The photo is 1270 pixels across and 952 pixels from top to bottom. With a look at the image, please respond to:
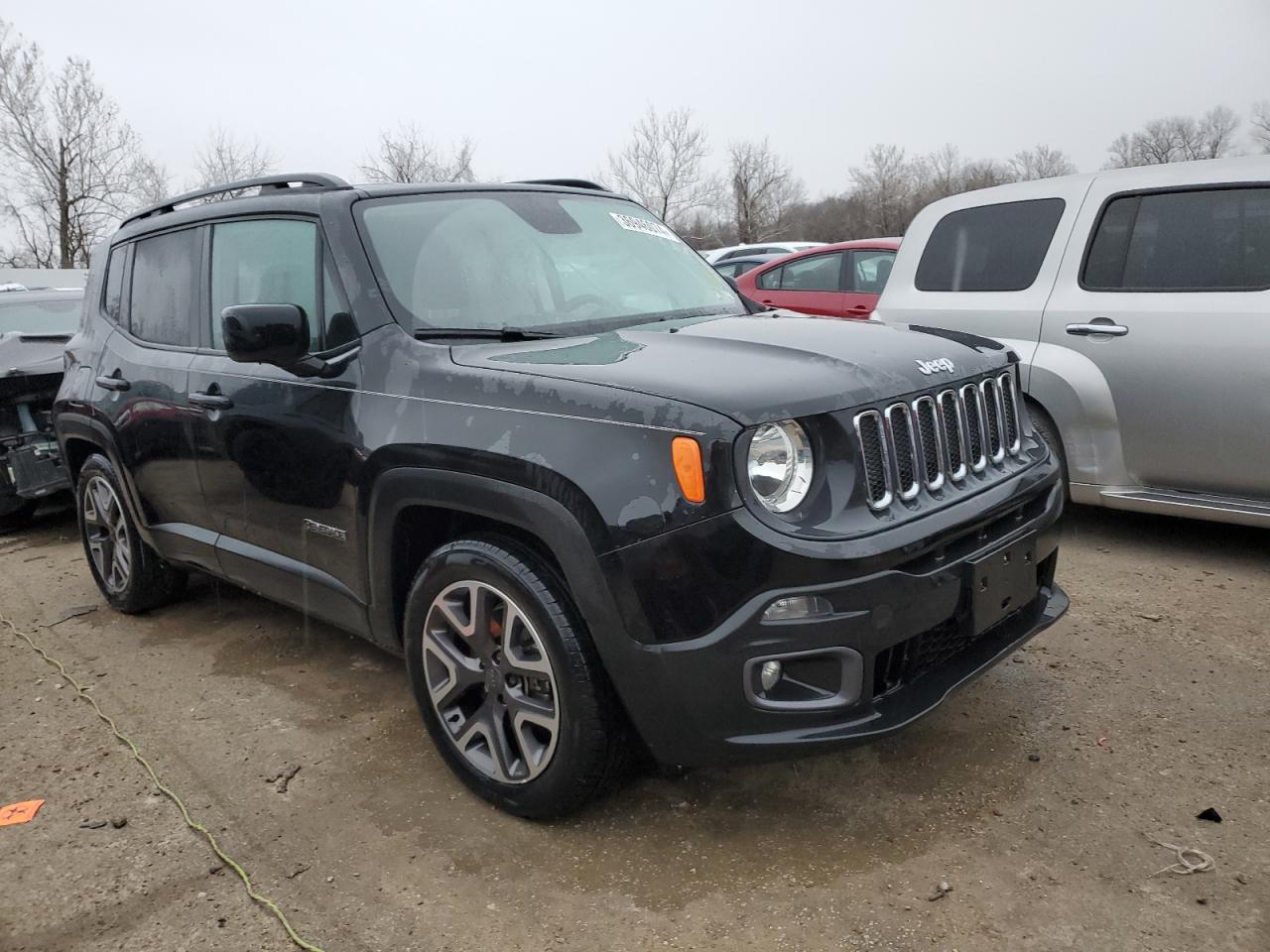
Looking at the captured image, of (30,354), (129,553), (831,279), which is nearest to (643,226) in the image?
(129,553)

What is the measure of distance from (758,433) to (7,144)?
32832 mm

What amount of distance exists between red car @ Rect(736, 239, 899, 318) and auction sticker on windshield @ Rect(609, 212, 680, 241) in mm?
4506

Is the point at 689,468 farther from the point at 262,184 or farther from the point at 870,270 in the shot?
the point at 870,270

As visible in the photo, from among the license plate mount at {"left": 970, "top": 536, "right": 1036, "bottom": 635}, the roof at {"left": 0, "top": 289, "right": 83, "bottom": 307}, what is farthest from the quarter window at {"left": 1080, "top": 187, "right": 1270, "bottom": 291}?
the roof at {"left": 0, "top": 289, "right": 83, "bottom": 307}

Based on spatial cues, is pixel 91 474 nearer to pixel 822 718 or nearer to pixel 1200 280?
pixel 822 718

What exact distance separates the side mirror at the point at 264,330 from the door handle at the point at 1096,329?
3.66m

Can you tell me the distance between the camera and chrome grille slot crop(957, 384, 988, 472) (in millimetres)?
2863

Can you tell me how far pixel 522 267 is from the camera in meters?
3.40

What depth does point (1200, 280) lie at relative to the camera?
4.64 m

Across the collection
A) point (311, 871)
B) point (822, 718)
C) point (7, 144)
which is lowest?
point (311, 871)

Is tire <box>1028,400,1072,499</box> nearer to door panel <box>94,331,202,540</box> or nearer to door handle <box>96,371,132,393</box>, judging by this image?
door panel <box>94,331,202,540</box>

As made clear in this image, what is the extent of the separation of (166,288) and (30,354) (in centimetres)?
335

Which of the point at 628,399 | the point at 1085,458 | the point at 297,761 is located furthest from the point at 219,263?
the point at 1085,458

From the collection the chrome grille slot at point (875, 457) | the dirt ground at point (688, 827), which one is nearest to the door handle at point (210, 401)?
the dirt ground at point (688, 827)
